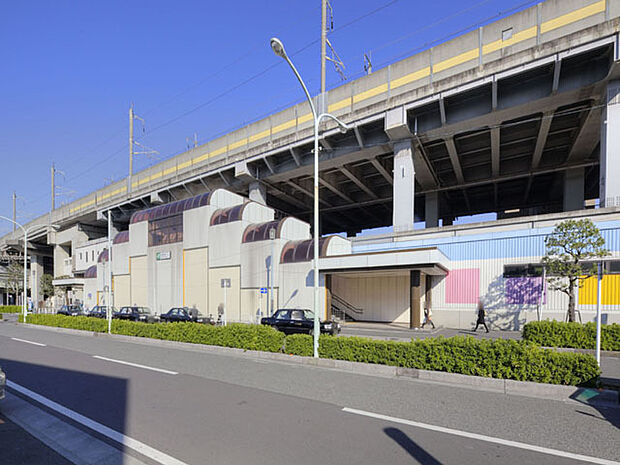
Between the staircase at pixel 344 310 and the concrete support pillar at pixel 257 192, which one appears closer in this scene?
the staircase at pixel 344 310

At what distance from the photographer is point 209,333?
13773mm

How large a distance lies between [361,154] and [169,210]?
62.9ft

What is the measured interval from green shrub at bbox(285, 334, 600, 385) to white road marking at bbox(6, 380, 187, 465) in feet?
20.9

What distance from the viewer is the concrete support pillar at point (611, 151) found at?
18.8 metres

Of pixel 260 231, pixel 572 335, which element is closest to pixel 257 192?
pixel 260 231

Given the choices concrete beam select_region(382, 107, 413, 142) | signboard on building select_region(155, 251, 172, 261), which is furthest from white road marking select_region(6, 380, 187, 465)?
signboard on building select_region(155, 251, 172, 261)

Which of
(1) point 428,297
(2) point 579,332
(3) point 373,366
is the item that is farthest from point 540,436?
(1) point 428,297

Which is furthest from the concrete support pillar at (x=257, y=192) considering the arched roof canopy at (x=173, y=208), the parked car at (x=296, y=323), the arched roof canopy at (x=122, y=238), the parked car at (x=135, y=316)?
the parked car at (x=296, y=323)

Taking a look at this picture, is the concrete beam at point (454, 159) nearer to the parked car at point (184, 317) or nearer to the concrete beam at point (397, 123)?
the concrete beam at point (397, 123)

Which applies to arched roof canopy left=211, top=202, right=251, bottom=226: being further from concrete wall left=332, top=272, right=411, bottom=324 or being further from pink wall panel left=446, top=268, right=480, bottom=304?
pink wall panel left=446, top=268, right=480, bottom=304

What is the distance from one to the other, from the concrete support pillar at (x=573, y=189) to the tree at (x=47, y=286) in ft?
239

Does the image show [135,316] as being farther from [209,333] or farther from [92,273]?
[92,273]

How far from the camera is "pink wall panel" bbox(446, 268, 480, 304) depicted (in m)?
20.8

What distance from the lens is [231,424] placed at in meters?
5.59
